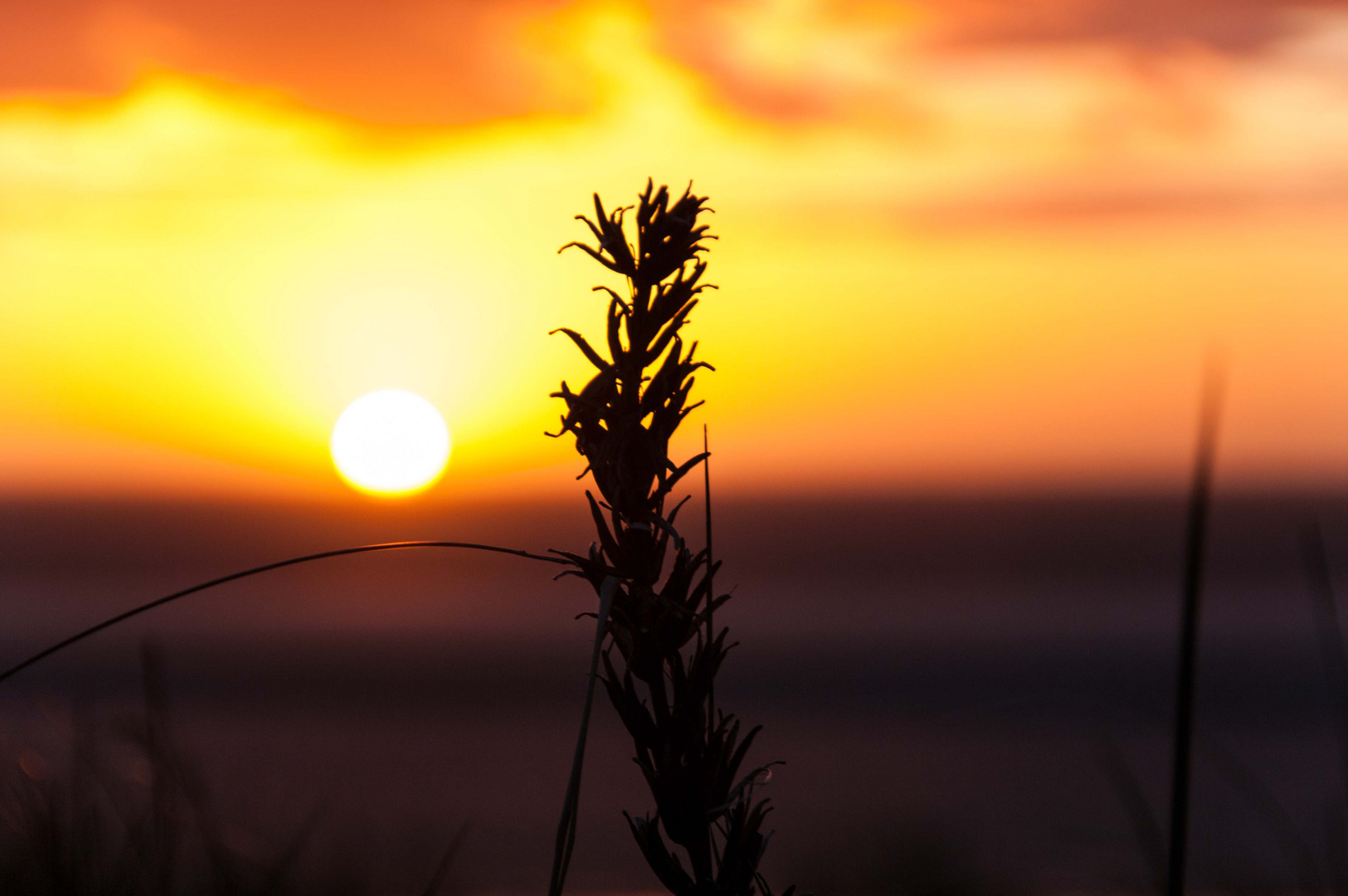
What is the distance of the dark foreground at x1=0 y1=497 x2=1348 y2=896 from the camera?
19.2 ft

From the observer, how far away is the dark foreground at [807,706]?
19.2 ft

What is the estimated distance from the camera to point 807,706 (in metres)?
14.5

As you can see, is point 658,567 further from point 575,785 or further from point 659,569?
point 575,785

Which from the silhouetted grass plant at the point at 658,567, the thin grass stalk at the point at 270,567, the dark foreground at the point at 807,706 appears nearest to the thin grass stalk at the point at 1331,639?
the dark foreground at the point at 807,706

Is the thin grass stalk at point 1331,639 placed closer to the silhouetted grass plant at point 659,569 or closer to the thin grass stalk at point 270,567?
the silhouetted grass plant at point 659,569

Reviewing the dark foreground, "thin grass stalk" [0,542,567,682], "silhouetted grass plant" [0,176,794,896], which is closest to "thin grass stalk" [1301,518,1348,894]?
the dark foreground

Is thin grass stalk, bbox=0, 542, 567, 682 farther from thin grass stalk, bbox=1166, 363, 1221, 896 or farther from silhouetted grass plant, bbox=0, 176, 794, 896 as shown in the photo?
thin grass stalk, bbox=1166, 363, 1221, 896

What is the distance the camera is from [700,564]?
809mm

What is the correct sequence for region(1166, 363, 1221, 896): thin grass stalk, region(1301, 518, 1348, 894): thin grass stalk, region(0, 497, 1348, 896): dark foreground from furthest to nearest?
region(0, 497, 1348, 896): dark foreground < region(1301, 518, 1348, 894): thin grass stalk < region(1166, 363, 1221, 896): thin grass stalk

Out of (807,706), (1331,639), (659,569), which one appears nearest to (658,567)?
(659,569)

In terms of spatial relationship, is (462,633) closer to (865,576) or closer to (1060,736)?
(1060,736)

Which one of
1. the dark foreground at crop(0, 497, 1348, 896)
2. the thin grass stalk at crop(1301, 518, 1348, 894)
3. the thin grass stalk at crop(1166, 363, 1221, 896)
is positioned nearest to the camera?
the thin grass stalk at crop(1166, 363, 1221, 896)

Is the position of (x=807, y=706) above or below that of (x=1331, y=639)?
below

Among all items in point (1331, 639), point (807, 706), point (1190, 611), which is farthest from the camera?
point (807, 706)
